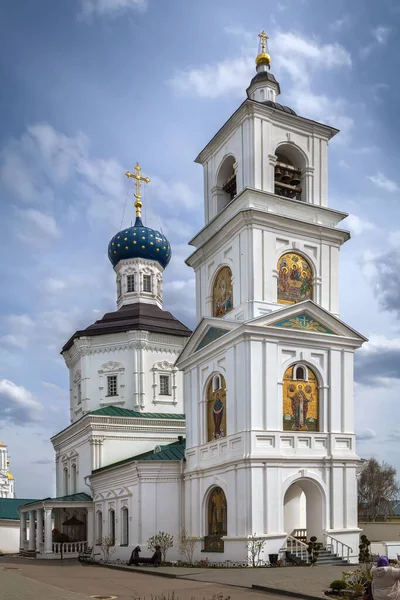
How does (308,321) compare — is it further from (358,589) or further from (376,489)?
(376,489)

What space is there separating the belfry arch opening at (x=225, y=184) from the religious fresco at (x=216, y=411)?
7007 mm

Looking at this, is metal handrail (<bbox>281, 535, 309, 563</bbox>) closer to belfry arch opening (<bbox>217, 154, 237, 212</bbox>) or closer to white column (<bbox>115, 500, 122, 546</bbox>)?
white column (<bbox>115, 500, 122, 546</bbox>)

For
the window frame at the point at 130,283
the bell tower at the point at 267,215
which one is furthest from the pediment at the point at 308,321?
the window frame at the point at 130,283

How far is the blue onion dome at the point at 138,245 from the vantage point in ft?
130

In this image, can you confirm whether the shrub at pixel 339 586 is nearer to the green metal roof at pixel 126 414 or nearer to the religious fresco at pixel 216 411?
the religious fresco at pixel 216 411

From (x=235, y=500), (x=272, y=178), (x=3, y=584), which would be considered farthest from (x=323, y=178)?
(x=3, y=584)

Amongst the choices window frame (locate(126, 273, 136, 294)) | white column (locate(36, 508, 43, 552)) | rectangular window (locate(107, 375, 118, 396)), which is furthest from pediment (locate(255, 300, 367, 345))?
window frame (locate(126, 273, 136, 294))

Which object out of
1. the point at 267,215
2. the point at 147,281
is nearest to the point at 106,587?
the point at 267,215

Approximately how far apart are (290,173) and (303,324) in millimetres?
6079

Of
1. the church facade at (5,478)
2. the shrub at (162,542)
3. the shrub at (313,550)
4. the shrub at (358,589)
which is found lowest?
the church facade at (5,478)

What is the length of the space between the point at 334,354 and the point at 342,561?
21.7ft

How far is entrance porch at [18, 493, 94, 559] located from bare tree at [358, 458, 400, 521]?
33956 mm

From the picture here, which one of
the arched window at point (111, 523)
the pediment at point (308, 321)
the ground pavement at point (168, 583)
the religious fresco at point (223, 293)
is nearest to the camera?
the ground pavement at point (168, 583)

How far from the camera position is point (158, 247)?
1575 inches
